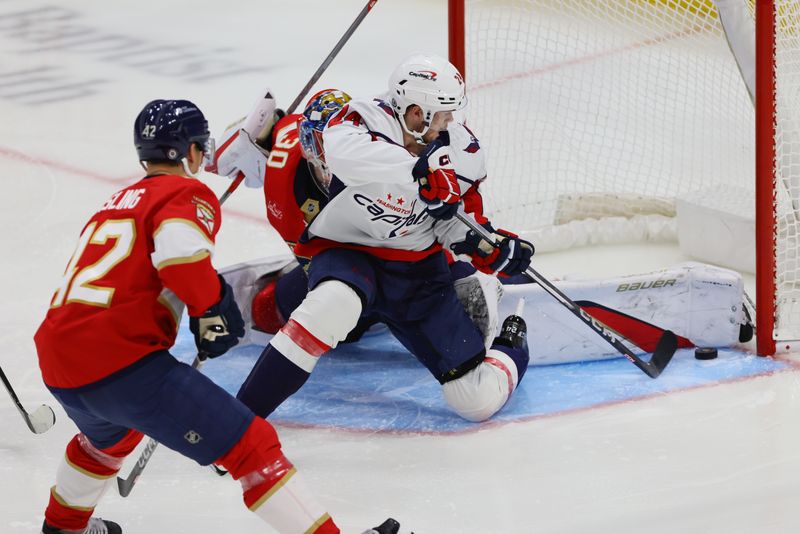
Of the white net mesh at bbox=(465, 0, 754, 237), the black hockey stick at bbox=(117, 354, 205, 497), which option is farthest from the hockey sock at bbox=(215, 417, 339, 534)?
the white net mesh at bbox=(465, 0, 754, 237)

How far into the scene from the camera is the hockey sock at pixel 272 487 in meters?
2.26

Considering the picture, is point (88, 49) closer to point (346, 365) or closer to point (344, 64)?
point (344, 64)

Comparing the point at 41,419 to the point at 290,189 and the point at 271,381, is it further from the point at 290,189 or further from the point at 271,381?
the point at 290,189

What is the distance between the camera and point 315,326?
2.91m

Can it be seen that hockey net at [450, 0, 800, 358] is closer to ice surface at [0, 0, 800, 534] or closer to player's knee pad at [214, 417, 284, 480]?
ice surface at [0, 0, 800, 534]

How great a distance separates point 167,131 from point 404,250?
3.11 ft

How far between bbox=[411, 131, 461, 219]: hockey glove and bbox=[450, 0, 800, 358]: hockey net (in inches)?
58.1

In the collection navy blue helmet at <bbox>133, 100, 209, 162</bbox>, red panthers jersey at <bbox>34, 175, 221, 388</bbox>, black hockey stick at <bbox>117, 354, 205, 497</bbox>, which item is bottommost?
black hockey stick at <bbox>117, 354, 205, 497</bbox>

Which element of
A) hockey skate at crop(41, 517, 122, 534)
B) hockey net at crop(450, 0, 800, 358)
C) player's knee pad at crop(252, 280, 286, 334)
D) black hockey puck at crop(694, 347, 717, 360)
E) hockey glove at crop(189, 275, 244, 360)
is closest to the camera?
hockey glove at crop(189, 275, 244, 360)

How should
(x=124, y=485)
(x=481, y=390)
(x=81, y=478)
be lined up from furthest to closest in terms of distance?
(x=481, y=390) → (x=124, y=485) → (x=81, y=478)

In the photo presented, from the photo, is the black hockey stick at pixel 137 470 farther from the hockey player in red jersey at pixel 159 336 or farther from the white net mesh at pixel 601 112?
the white net mesh at pixel 601 112

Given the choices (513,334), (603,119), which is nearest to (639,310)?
(513,334)

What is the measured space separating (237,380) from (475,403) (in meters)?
0.75

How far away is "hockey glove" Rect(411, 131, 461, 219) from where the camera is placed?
2.91 meters
